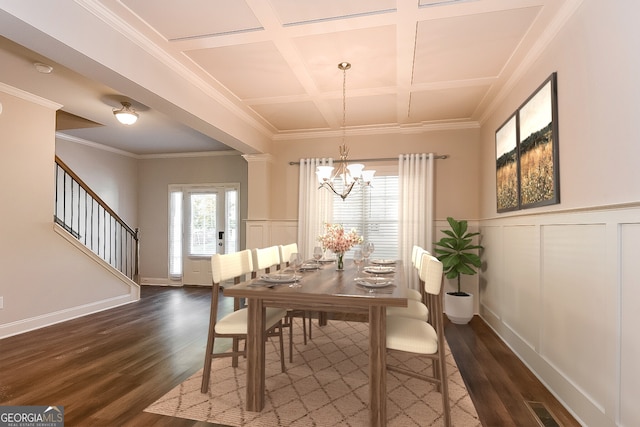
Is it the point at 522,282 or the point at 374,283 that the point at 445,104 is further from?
the point at 374,283

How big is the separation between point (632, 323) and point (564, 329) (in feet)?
2.56

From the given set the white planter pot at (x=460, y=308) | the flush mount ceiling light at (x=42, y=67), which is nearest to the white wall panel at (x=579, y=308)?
the white planter pot at (x=460, y=308)

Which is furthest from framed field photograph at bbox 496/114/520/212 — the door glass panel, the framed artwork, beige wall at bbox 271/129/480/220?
the door glass panel

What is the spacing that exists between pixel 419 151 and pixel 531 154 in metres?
2.24

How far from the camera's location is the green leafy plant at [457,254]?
14.4 feet

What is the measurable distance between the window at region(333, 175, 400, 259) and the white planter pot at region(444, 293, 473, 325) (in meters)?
1.07

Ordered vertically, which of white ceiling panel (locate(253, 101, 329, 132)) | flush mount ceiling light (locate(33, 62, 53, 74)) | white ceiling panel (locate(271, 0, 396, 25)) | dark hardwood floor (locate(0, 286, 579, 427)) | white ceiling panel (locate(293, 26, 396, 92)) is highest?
white ceiling panel (locate(271, 0, 396, 25))

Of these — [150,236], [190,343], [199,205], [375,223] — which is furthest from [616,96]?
[150,236]

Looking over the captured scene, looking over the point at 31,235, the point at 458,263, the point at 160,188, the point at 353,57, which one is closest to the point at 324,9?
the point at 353,57

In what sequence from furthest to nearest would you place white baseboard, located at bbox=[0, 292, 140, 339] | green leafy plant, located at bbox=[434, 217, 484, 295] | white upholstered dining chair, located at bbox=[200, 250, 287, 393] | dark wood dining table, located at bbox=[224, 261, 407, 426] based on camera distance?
green leafy plant, located at bbox=[434, 217, 484, 295] → white baseboard, located at bbox=[0, 292, 140, 339] → white upholstered dining chair, located at bbox=[200, 250, 287, 393] → dark wood dining table, located at bbox=[224, 261, 407, 426]

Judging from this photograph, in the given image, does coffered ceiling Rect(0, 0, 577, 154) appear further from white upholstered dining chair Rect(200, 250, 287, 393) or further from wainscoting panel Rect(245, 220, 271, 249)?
wainscoting panel Rect(245, 220, 271, 249)

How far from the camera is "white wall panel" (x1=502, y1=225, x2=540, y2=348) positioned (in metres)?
2.92

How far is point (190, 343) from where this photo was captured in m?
3.59

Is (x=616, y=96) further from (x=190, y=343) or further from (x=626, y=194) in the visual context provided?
(x=190, y=343)
